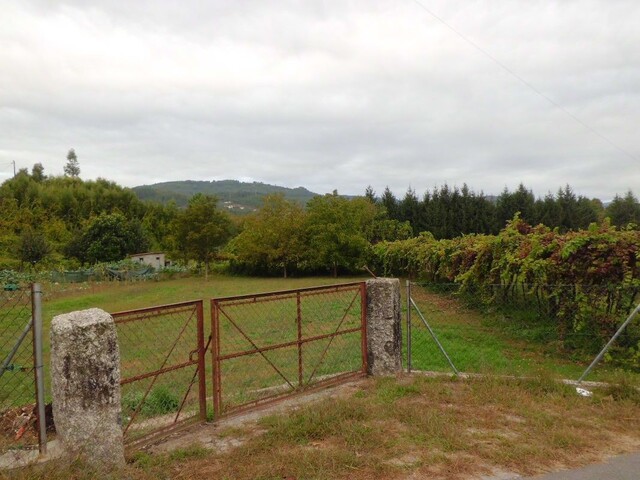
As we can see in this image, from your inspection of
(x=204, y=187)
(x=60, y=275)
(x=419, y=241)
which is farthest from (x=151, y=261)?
(x=204, y=187)

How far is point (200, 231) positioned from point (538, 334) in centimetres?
2747

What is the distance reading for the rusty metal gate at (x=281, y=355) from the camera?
589cm

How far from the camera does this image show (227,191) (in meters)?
173

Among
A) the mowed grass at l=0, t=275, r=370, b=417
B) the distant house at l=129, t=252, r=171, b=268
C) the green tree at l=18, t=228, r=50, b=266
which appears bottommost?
the mowed grass at l=0, t=275, r=370, b=417

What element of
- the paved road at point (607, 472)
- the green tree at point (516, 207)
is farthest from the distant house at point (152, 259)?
the paved road at point (607, 472)

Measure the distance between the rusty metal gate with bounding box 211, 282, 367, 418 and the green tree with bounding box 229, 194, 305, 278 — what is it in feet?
65.6

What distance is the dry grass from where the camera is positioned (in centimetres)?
439

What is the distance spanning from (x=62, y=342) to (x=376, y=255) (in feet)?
84.3

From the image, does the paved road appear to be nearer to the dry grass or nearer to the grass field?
the dry grass

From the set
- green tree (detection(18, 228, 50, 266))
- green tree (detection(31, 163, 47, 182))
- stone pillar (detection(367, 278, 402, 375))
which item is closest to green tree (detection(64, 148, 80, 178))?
green tree (detection(31, 163, 47, 182))

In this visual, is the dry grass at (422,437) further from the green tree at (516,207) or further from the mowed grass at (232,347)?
the green tree at (516,207)

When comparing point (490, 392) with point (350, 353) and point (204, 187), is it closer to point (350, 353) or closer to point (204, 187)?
point (350, 353)

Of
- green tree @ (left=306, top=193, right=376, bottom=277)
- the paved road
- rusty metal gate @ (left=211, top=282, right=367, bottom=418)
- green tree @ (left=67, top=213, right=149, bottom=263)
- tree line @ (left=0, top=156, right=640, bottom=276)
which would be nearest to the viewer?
the paved road

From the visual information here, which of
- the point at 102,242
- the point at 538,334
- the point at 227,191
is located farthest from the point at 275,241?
the point at 227,191
